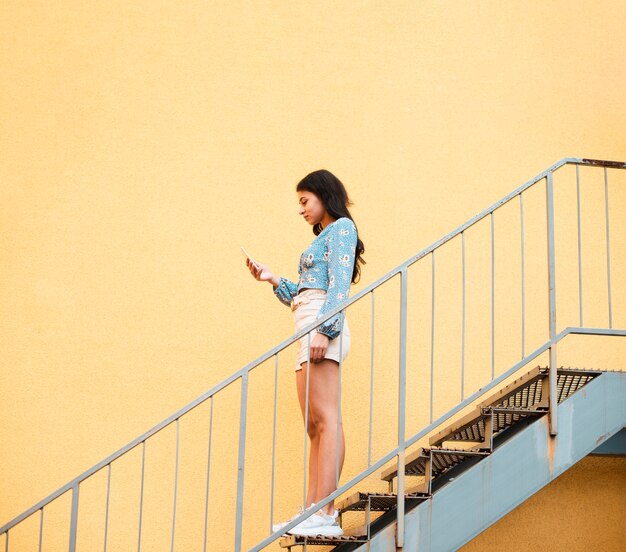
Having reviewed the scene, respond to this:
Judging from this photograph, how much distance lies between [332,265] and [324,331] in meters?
0.29

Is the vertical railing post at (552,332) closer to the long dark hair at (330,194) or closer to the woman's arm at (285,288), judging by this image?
the long dark hair at (330,194)

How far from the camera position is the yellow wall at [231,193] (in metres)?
6.07

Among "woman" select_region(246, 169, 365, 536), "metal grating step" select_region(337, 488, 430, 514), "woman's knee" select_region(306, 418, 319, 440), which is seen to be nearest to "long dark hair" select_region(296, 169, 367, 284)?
"woman" select_region(246, 169, 365, 536)

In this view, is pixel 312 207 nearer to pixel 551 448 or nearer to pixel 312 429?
pixel 312 429

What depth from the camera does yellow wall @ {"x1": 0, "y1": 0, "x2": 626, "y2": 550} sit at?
6070 mm

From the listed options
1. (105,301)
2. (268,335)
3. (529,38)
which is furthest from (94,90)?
(529,38)

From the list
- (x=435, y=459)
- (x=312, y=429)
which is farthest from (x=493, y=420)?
(x=312, y=429)

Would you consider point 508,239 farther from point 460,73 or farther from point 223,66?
point 223,66

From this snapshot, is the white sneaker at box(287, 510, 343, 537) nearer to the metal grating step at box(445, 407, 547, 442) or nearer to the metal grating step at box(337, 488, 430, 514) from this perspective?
the metal grating step at box(337, 488, 430, 514)

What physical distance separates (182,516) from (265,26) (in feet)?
9.62

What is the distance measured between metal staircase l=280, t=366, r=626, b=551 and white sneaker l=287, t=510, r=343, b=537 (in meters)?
0.04

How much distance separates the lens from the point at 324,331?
4.56 m

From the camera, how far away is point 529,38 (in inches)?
270

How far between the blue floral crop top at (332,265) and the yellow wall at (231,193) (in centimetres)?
152
